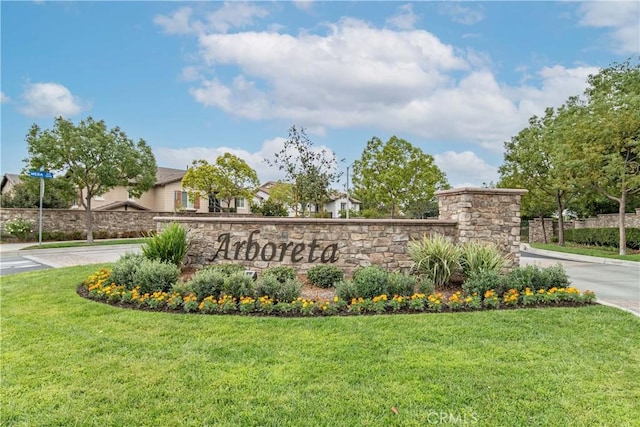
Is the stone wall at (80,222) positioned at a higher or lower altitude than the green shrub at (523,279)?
higher

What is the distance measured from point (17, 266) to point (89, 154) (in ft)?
30.2

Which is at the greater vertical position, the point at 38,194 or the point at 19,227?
the point at 38,194

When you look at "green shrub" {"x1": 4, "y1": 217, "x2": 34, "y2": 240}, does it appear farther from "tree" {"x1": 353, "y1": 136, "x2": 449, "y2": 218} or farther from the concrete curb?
the concrete curb

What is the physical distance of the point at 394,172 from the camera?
27.3 meters

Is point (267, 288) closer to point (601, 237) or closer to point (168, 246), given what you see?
point (168, 246)

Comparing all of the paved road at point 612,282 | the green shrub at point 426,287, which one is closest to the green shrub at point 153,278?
the green shrub at point 426,287

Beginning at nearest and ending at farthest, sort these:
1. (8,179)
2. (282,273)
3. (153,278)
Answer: (153,278), (282,273), (8,179)

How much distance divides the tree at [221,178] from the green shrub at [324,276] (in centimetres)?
2295

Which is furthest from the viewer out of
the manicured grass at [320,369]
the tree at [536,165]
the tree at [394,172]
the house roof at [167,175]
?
the house roof at [167,175]

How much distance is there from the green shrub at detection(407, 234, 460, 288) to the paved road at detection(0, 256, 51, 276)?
1106 cm

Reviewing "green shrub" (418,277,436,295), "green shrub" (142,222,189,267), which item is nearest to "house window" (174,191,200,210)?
"green shrub" (142,222,189,267)

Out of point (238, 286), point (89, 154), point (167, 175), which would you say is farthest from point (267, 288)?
point (167, 175)

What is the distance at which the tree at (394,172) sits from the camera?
2778 centimetres

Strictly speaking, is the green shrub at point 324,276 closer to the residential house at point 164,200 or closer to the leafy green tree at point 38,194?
the leafy green tree at point 38,194
